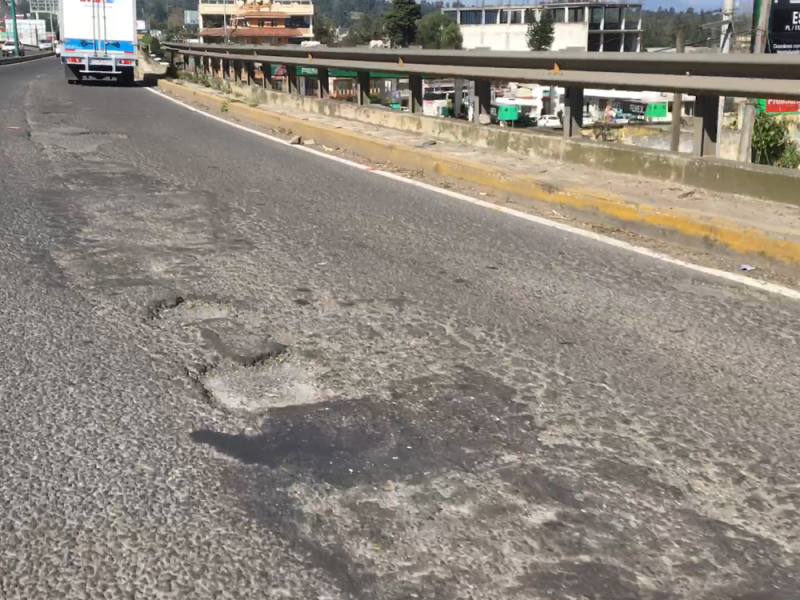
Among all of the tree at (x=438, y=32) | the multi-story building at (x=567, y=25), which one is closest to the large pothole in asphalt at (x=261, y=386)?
the multi-story building at (x=567, y=25)

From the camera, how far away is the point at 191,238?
21.4 ft

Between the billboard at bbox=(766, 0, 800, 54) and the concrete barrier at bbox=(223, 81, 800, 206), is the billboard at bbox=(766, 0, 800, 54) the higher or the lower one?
the higher one

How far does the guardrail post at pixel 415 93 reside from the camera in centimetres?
1212

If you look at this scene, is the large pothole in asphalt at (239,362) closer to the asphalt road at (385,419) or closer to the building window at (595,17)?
the asphalt road at (385,419)

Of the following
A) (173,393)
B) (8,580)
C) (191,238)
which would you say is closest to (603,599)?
(8,580)

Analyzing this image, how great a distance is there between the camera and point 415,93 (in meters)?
12.2

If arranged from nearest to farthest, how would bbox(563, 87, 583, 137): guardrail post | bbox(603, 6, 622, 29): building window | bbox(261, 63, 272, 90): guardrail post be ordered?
bbox(563, 87, 583, 137): guardrail post, bbox(261, 63, 272, 90): guardrail post, bbox(603, 6, 622, 29): building window

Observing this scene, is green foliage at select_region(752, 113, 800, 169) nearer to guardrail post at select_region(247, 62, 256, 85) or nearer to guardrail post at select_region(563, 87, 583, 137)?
guardrail post at select_region(563, 87, 583, 137)

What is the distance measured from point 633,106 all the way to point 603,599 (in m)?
57.5

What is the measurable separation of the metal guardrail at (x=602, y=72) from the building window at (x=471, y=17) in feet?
383

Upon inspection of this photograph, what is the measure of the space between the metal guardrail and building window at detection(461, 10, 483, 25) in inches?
4595

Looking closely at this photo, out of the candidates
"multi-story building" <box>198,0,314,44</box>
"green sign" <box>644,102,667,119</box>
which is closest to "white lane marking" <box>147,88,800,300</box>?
"green sign" <box>644,102,667,119</box>

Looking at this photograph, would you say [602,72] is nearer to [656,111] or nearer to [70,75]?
[70,75]

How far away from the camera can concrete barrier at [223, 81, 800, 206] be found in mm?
6930
